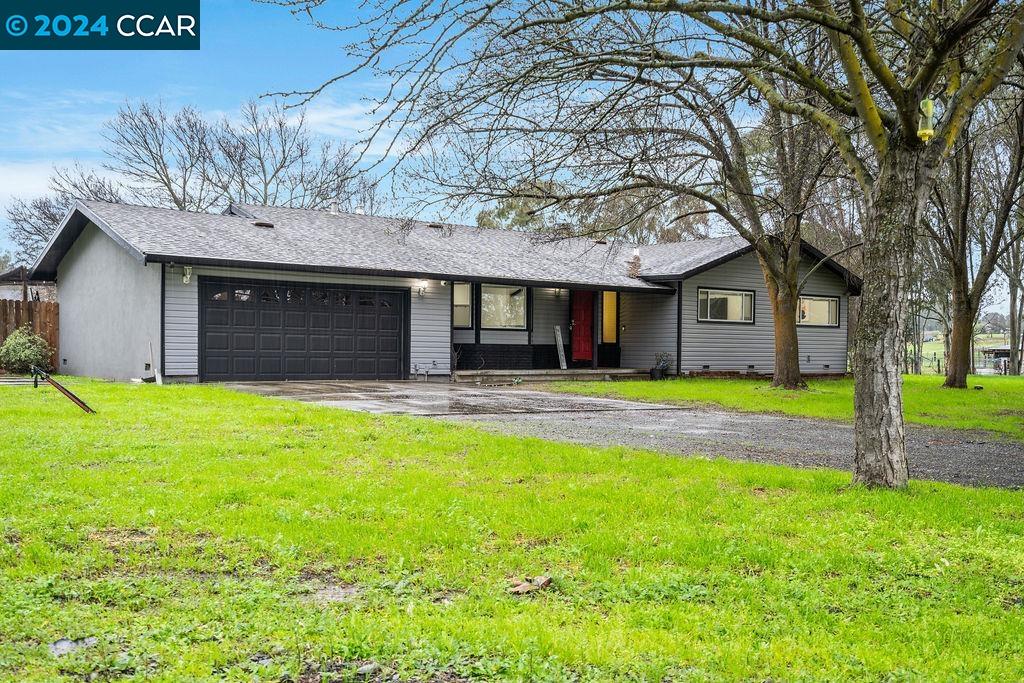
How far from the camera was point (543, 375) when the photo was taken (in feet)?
67.8

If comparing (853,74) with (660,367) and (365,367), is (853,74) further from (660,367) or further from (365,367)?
(660,367)

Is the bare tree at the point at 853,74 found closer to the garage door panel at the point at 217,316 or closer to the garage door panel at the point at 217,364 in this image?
the garage door panel at the point at 217,316

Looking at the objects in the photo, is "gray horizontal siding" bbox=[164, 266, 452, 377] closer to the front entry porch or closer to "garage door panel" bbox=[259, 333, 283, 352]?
the front entry porch

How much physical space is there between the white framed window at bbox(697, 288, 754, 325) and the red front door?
3.03m

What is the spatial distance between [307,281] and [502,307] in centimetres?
568

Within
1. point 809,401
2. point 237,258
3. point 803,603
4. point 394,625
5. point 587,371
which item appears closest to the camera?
point 394,625

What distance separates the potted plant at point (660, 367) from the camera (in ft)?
73.2

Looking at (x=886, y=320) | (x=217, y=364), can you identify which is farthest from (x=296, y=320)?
(x=886, y=320)

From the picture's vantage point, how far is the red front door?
23.0 meters

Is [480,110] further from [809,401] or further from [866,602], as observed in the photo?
[809,401]

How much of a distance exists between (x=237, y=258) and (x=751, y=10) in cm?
1294

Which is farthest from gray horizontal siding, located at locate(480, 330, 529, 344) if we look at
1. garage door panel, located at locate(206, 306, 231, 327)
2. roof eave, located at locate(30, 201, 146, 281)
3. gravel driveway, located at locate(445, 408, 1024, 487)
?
gravel driveway, located at locate(445, 408, 1024, 487)

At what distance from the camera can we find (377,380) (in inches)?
749

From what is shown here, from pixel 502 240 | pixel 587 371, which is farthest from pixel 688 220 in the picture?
pixel 587 371
